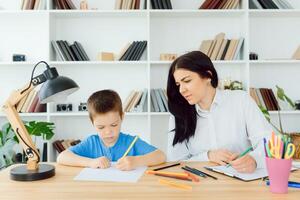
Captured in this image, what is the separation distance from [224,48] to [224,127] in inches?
66.5

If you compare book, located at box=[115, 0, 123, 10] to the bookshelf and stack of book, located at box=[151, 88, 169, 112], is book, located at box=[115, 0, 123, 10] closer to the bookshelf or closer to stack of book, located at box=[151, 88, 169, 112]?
the bookshelf

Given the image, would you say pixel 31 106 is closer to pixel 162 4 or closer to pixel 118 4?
pixel 118 4

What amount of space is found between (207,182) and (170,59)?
229 centimetres

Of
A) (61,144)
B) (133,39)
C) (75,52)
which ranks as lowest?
(61,144)

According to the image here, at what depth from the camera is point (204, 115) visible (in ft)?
6.16

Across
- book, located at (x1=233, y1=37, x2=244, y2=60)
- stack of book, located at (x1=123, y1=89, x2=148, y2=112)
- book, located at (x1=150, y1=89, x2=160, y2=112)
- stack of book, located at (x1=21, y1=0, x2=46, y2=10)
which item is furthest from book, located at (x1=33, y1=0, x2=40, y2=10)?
book, located at (x1=233, y1=37, x2=244, y2=60)

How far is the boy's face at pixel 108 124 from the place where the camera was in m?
1.67

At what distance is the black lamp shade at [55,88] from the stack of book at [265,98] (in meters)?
2.48

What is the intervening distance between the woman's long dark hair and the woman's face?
3 cm

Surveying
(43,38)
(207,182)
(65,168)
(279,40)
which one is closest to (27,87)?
(65,168)

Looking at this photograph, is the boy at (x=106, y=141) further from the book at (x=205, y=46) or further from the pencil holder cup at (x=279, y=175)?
the book at (x=205, y=46)

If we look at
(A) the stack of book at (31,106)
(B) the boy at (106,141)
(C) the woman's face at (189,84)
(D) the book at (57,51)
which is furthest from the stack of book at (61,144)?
(C) the woman's face at (189,84)

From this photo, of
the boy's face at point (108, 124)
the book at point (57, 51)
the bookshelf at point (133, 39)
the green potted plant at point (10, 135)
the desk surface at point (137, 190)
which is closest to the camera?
the desk surface at point (137, 190)

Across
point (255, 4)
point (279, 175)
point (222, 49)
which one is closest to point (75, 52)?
point (222, 49)
